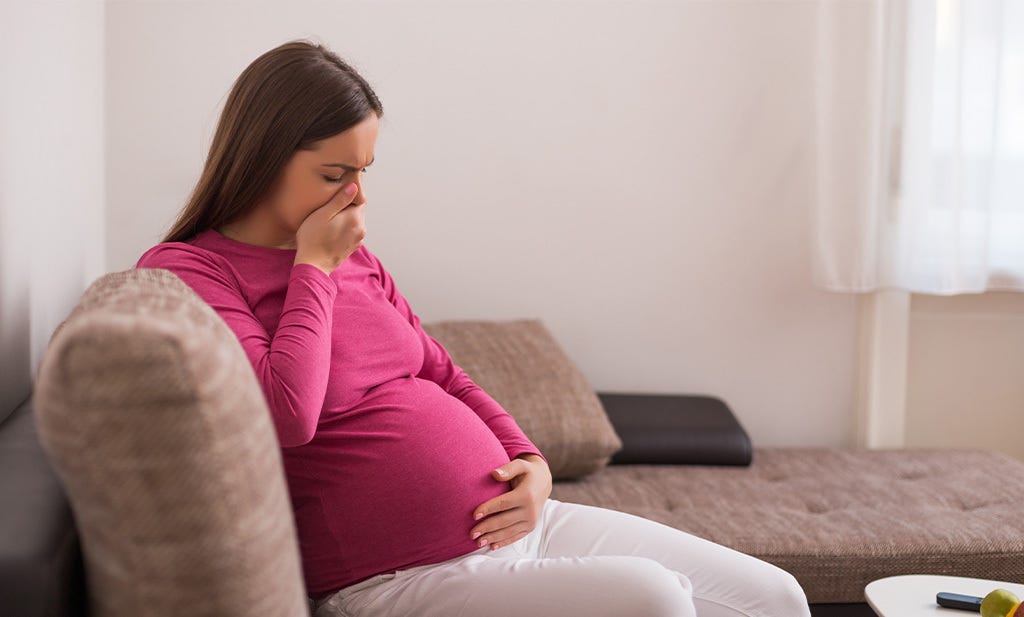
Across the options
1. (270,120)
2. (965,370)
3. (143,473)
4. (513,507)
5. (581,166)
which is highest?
(270,120)

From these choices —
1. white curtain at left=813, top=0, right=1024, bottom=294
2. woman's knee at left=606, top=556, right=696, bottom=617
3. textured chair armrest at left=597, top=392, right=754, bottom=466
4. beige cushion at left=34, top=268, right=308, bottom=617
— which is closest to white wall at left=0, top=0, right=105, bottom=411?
beige cushion at left=34, top=268, right=308, bottom=617

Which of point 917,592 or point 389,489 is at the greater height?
point 389,489

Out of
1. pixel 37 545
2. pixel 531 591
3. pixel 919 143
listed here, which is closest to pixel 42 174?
pixel 37 545

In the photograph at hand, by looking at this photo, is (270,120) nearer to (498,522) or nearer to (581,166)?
A: (498,522)

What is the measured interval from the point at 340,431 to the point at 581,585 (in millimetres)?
358

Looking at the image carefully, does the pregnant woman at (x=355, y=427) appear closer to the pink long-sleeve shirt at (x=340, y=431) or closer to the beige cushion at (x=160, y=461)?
the pink long-sleeve shirt at (x=340, y=431)

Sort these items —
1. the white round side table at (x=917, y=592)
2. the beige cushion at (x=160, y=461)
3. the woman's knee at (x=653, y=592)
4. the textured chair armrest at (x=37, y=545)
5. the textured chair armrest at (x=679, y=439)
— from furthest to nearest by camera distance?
the textured chair armrest at (x=679, y=439) < the white round side table at (x=917, y=592) < the woman's knee at (x=653, y=592) < the textured chair armrest at (x=37, y=545) < the beige cushion at (x=160, y=461)

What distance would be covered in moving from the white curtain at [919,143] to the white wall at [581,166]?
0.44 feet

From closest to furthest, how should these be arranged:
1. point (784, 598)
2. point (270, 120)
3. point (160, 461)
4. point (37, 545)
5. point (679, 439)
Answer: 1. point (160, 461)
2. point (37, 545)
3. point (270, 120)
4. point (784, 598)
5. point (679, 439)

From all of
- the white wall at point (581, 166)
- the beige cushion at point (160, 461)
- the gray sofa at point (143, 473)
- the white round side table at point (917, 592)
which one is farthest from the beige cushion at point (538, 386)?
the beige cushion at point (160, 461)

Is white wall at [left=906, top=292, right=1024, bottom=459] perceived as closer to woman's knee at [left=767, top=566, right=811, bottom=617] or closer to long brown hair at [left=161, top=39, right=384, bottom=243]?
woman's knee at [left=767, top=566, right=811, bottom=617]

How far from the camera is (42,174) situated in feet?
5.66

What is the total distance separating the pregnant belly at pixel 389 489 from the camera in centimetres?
134

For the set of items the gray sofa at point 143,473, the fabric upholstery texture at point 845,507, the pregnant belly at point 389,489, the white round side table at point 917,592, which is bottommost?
the fabric upholstery texture at point 845,507
